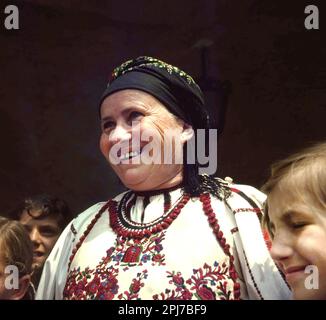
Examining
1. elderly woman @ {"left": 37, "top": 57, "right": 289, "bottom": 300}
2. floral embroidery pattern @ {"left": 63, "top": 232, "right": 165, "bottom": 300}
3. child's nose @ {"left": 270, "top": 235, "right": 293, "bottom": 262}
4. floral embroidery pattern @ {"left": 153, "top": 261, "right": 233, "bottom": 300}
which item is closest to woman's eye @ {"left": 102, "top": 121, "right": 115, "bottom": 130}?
elderly woman @ {"left": 37, "top": 57, "right": 289, "bottom": 300}

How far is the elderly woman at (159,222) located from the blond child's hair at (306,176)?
0.16m

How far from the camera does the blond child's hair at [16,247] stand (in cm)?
164

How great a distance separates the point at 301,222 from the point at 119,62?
0.74m

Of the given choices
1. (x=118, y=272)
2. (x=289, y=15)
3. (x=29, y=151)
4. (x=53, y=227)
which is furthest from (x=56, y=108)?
(x=289, y=15)

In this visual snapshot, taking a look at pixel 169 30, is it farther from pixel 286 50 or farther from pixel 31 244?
pixel 31 244

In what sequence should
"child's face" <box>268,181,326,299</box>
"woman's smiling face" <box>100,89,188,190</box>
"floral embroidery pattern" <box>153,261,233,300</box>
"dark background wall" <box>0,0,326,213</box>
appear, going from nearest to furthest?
"child's face" <box>268,181,326,299</box> < "floral embroidery pattern" <box>153,261,233,300</box> < "woman's smiling face" <box>100,89,188,190</box> < "dark background wall" <box>0,0,326,213</box>

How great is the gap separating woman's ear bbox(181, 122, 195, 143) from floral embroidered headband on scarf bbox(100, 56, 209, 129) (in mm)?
11

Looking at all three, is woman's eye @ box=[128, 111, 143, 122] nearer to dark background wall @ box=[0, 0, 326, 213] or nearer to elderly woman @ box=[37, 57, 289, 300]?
elderly woman @ box=[37, 57, 289, 300]

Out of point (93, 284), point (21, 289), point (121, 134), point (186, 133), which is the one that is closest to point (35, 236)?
point (21, 289)

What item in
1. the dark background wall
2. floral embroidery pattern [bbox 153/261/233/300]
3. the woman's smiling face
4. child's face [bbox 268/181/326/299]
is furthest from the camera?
the dark background wall

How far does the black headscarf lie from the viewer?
5.41 feet

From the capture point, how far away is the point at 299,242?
1400 millimetres

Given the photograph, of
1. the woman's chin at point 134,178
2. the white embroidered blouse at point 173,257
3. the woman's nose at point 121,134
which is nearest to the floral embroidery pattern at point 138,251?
the white embroidered blouse at point 173,257
